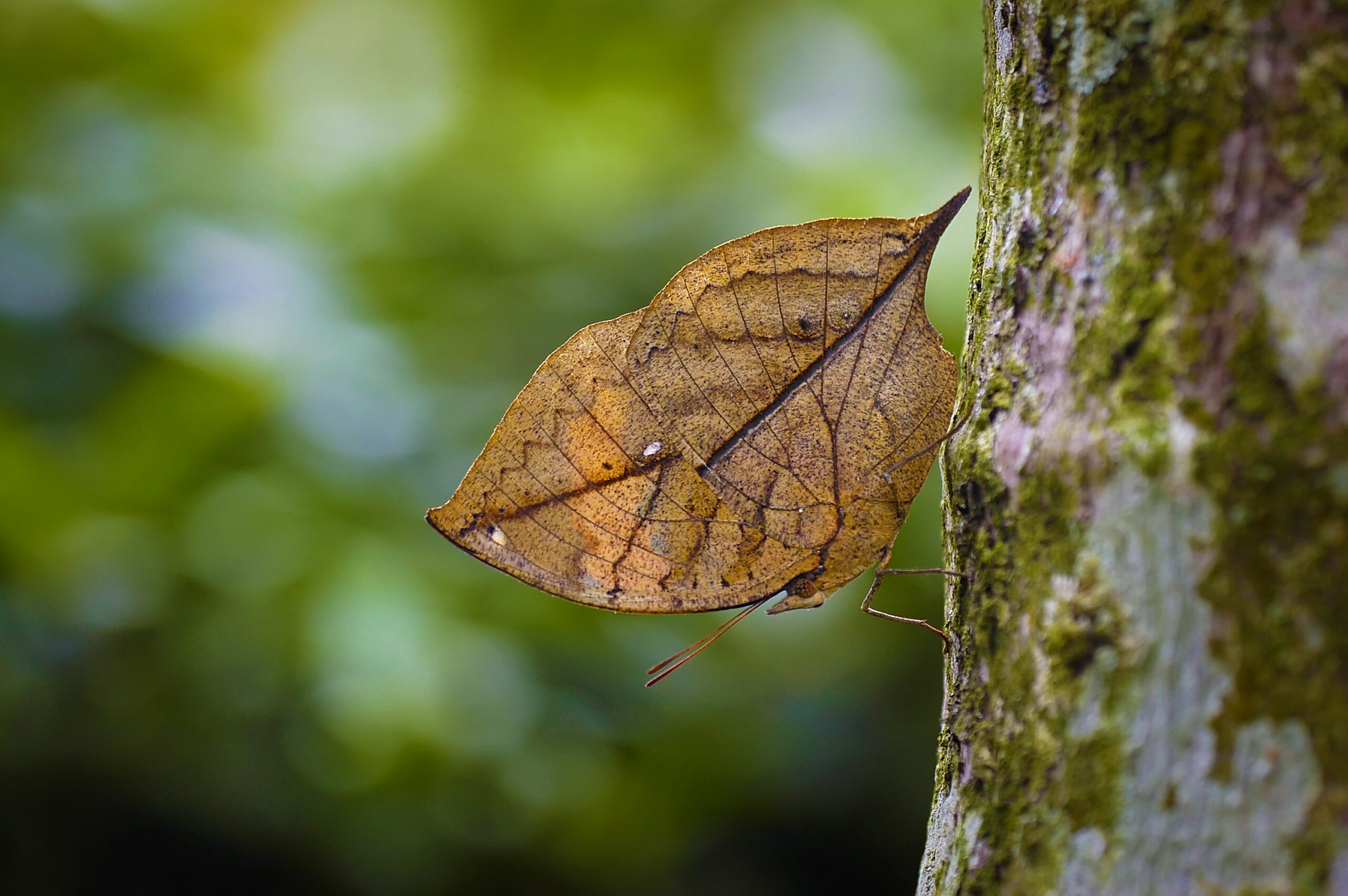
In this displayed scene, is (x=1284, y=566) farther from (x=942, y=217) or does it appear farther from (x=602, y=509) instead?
(x=602, y=509)

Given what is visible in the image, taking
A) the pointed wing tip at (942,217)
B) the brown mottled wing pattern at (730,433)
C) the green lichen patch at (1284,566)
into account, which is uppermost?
the pointed wing tip at (942,217)

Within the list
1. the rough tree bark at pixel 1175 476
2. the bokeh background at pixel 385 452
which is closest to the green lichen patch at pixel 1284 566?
the rough tree bark at pixel 1175 476

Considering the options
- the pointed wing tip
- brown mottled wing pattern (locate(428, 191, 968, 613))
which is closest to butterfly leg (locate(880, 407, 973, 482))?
brown mottled wing pattern (locate(428, 191, 968, 613))

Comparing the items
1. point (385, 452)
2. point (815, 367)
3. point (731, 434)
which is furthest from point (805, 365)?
point (385, 452)

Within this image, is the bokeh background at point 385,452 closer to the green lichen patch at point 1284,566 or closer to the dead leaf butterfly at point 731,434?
the dead leaf butterfly at point 731,434

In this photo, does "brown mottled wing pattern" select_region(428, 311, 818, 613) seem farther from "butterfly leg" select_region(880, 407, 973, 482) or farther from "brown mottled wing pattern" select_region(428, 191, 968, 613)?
"butterfly leg" select_region(880, 407, 973, 482)

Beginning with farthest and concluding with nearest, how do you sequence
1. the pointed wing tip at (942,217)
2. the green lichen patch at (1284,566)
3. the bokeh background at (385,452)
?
the bokeh background at (385,452)
the pointed wing tip at (942,217)
the green lichen patch at (1284,566)
